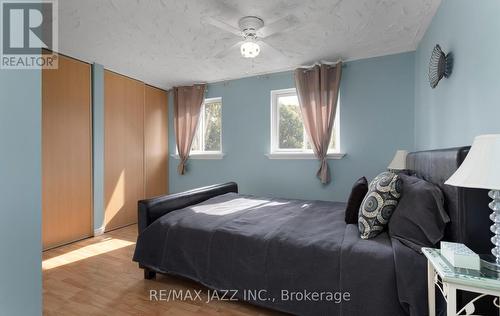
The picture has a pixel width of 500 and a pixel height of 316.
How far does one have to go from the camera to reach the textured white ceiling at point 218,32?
2115mm

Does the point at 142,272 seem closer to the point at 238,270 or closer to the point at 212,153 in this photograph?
the point at 238,270

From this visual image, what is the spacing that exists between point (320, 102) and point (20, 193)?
3122mm

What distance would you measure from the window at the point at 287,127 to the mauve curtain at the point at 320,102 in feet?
0.72

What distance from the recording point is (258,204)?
2799 mm

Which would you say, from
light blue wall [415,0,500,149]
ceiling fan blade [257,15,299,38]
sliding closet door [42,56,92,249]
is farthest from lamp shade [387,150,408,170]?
sliding closet door [42,56,92,249]

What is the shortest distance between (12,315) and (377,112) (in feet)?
11.4

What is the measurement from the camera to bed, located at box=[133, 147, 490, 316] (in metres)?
1.34

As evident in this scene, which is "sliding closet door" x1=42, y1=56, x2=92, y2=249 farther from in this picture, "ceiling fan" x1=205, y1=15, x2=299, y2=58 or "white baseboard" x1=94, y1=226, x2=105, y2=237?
"ceiling fan" x1=205, y1=15, x2=299, y2=58

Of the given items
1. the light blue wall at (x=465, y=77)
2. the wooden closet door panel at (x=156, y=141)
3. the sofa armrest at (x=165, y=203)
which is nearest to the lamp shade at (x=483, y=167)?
the light blue wall at (x=465, y=77)

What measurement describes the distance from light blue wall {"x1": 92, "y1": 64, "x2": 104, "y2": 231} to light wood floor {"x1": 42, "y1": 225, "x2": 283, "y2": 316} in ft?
1.92

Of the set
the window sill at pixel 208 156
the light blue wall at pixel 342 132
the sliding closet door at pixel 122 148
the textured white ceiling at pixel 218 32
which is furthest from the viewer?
the window sill at pixel 208 156

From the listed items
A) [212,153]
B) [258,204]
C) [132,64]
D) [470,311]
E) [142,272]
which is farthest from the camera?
[212,153]

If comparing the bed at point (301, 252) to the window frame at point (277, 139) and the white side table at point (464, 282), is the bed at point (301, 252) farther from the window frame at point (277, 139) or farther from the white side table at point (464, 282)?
the window frame at point (277, 139)

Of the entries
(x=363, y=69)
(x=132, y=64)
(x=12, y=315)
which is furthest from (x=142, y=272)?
(x=363, y=69)
